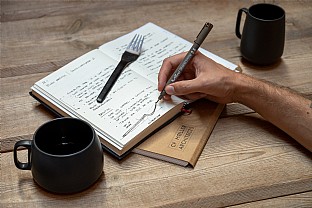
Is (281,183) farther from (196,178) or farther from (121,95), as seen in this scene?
(121,95)

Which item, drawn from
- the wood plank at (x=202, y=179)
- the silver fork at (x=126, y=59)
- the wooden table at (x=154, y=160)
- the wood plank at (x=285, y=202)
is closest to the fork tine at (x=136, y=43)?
the silver fork at (x=126, y=59)

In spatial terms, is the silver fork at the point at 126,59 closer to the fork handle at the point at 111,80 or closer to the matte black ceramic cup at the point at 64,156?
the fork handle at the point at 111,80

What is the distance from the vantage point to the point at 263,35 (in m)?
1.33

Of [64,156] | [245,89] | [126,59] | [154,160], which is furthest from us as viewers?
[126,59]

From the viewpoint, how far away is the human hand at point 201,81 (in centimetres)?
116

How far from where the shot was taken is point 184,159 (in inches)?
42.3

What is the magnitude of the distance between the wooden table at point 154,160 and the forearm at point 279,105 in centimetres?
3

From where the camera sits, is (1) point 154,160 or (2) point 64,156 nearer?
(2) point 64,156

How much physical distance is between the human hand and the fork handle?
100 mm

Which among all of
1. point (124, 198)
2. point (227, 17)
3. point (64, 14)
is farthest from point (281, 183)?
point (64, 14)

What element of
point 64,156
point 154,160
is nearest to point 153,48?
point 154,160

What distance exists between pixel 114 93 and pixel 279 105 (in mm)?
347

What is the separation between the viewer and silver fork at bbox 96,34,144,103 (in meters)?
1.20

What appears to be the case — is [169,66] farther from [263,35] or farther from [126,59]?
[263,35]
